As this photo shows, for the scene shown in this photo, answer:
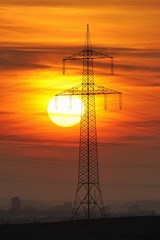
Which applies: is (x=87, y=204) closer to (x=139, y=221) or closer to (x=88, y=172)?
(x=88, y=172)

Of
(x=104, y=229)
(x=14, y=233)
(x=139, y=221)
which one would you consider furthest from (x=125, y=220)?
(x=14, y=233)

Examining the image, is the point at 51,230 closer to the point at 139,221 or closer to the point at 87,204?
the point at 139,221

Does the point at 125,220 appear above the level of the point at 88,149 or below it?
below

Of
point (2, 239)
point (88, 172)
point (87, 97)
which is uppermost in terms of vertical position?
point (87, 97)

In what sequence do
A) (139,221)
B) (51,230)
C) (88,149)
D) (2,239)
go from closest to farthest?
1. (2,239)
2. (51,230)
3. (139,221)
4. (88,149)

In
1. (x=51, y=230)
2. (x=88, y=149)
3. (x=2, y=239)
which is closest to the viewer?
(x=2, y=239)

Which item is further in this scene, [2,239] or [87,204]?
[87,204]

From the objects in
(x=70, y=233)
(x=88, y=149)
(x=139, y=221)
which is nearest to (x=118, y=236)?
(x=70, y=233)
